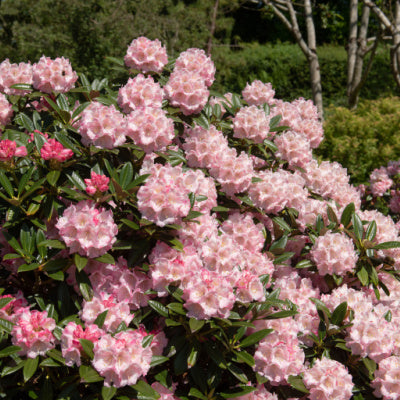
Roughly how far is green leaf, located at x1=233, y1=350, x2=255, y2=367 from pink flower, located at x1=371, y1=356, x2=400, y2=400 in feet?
1.72

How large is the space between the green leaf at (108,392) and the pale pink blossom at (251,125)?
4.67ft

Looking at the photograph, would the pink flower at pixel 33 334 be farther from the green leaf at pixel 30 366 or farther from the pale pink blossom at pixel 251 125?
the pale pink blossom at pixel 251 125

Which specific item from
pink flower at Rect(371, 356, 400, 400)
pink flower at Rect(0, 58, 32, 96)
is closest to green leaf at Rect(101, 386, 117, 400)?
pink flower at Rect(371, 356, 400, 400)

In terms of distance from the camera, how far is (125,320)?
1.66m

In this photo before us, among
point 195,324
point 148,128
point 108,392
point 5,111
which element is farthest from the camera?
point 5,111

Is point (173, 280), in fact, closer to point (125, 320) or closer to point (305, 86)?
point (125, 320)

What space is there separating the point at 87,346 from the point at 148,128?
0.91 meters

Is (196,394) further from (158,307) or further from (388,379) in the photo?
(388,379)

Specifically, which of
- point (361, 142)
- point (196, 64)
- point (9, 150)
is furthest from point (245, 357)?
point (361, 142)

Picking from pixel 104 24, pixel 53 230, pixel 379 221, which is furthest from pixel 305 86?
pixel 53 230

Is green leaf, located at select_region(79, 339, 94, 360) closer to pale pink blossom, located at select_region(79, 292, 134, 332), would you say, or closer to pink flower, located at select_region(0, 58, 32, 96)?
pale pink blossom, located at select_region(79, 292, 134, 332)

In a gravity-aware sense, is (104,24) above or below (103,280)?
above

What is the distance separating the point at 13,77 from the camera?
2314mm

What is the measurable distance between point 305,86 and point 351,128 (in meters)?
8.47
